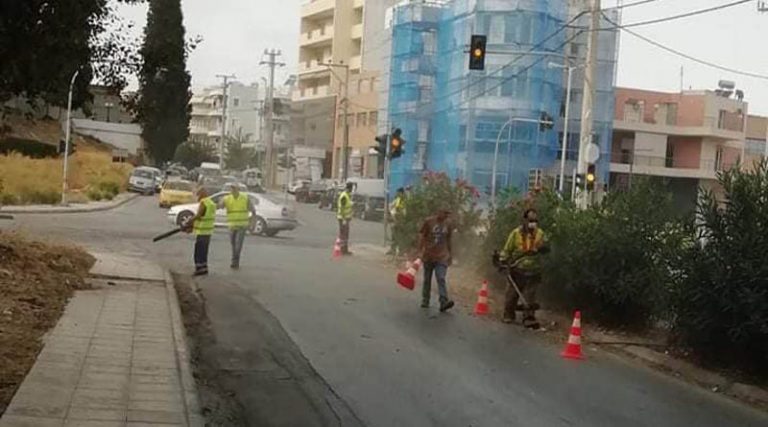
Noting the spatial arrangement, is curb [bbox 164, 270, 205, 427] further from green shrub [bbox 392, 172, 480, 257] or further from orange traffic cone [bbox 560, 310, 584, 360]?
green shrub [bbox 392, 172, 480, 257]

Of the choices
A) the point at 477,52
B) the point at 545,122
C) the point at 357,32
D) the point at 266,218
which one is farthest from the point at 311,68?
the point at 477,52

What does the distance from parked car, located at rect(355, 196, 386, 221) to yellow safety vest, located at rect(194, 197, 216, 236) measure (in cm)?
3528

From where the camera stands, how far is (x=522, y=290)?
15000mm

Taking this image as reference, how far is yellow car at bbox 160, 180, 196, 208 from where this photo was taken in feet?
145

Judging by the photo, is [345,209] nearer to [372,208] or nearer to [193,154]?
[372,208]

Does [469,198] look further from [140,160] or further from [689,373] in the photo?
[140,160]

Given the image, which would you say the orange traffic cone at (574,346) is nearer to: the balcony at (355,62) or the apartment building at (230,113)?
the balcony at (355,62)

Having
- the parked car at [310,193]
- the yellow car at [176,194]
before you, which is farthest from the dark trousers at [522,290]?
the parked car at [310,193]

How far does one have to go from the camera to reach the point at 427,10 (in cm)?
5750

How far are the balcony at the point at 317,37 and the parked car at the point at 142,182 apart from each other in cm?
3257

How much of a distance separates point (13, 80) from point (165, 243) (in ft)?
59.7

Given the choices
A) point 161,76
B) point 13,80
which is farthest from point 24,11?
point 161,76

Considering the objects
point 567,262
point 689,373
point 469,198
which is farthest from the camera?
point 469,198

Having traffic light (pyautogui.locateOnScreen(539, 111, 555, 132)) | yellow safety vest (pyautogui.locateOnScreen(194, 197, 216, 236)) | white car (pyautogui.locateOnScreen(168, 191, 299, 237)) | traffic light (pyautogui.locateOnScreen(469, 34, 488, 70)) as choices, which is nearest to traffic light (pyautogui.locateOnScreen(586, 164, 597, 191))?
traffic light (pyautogui.locateOnScreen(469, 34, 488, 70))
